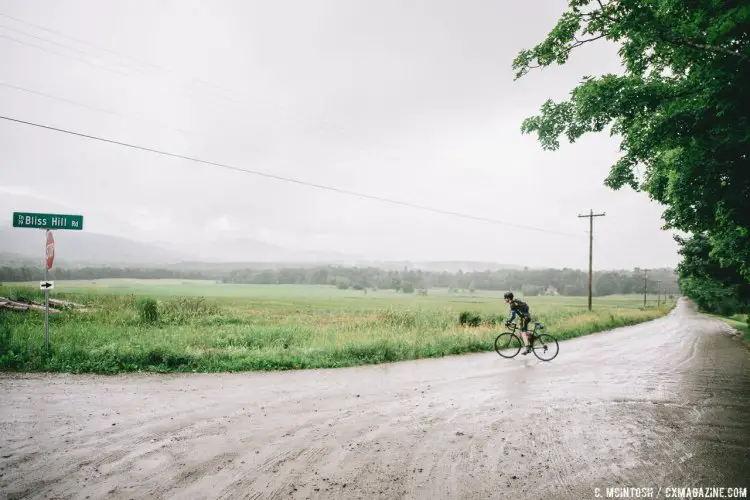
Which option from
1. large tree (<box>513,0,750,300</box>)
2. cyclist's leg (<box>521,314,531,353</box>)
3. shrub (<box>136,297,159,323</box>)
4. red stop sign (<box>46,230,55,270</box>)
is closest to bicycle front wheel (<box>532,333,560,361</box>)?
cyclist's leg (<box>521,314,531,353</box>)

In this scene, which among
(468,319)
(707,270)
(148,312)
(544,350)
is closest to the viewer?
(544,350)

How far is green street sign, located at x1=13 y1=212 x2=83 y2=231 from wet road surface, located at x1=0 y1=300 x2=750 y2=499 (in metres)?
4.66

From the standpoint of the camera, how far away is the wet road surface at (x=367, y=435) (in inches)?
166

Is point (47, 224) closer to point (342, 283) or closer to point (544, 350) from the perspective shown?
point (544, 350)

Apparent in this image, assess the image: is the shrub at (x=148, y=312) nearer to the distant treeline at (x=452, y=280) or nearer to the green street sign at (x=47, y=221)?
the green street sign at (x=47, y=221)

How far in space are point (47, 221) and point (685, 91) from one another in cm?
1674

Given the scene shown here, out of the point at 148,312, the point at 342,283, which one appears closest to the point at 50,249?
the point at 148,312

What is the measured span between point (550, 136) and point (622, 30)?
5.12 meters

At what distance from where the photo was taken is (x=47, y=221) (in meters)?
11.5

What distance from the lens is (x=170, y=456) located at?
16.1ft

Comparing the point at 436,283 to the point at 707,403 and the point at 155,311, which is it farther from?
the point at 707,403

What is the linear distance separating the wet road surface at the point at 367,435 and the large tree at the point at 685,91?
4580 millimetres

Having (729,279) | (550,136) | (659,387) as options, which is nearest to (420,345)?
(659,387)

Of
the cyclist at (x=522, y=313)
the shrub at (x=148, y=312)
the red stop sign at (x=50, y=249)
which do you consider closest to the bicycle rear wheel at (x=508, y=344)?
the cyclist at (x=522, y=313)
